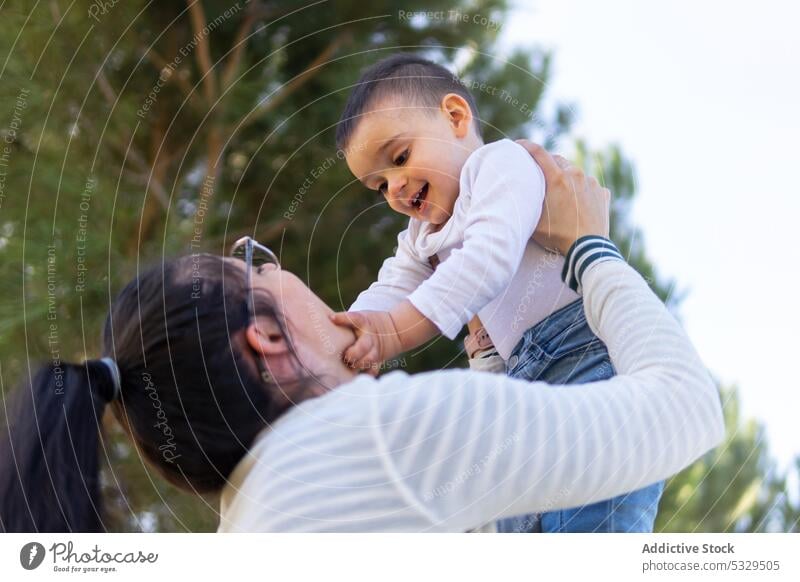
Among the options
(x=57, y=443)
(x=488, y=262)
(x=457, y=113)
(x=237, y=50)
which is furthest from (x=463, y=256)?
(x=237, y=50)

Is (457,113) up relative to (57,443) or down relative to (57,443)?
up

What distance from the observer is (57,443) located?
0.51 m

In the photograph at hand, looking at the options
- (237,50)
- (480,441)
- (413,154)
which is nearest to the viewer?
(480,441)

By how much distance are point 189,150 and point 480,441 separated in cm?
92

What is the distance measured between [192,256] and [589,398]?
25cm

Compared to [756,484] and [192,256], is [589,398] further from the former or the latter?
[756,484]

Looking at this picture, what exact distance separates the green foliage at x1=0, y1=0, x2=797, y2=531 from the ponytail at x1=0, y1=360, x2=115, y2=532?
41 cm

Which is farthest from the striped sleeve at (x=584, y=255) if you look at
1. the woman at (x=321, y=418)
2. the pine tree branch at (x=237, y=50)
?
the pine tree branch at (x=237, y=50)

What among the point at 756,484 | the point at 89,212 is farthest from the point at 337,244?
the point at 756,484

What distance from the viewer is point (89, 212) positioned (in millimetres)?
1165

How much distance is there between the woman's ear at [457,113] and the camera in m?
0.70

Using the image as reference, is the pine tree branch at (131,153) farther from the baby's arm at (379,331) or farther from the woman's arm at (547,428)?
the woman's arm at (547,428)

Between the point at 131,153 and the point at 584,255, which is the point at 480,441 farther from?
the point at 131,153

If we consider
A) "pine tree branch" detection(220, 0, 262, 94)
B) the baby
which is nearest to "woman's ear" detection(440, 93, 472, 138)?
the baby
